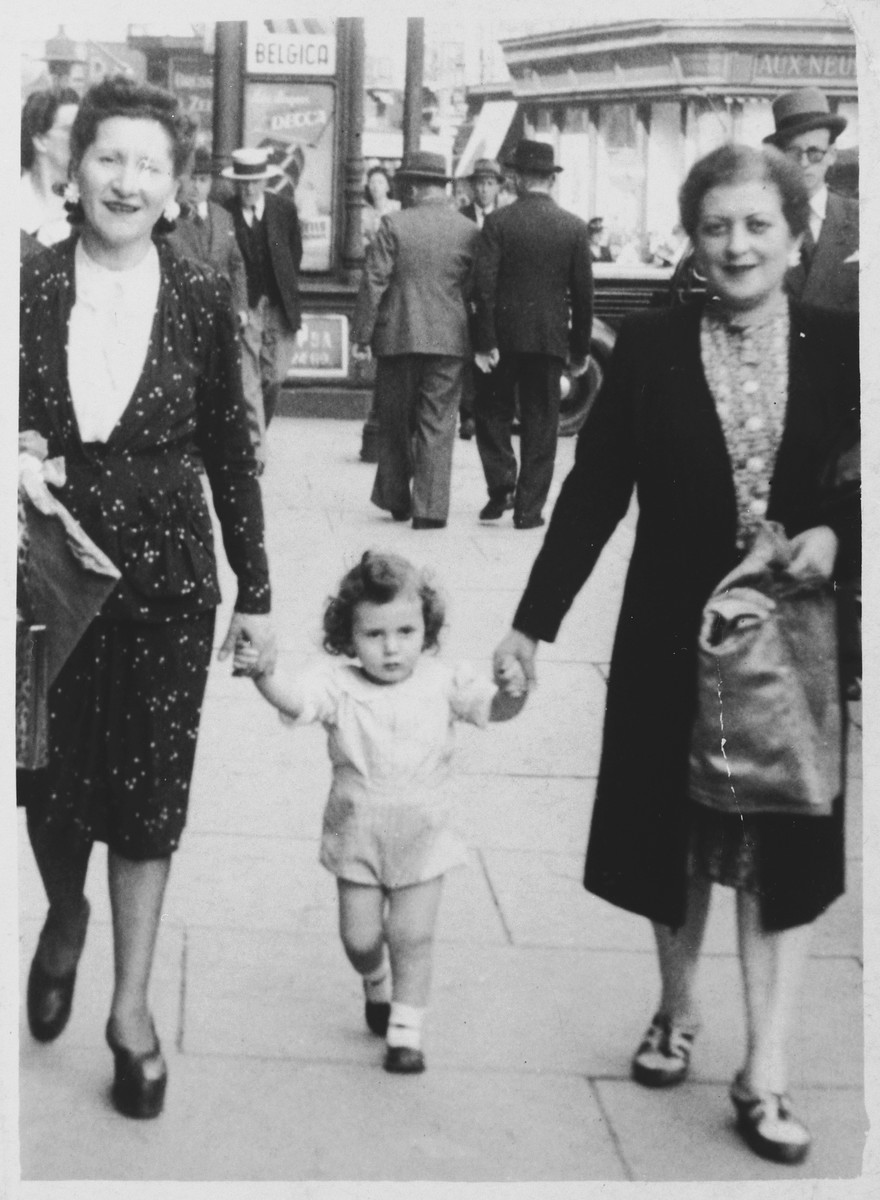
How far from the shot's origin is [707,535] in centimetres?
339

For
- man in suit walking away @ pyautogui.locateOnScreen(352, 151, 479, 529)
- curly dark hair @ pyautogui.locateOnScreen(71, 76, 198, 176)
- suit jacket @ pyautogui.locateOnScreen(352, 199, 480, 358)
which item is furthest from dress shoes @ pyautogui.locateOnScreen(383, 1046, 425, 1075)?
suit jacket @ pyautogui.locateOnScreen(352, 199, 480, 358)

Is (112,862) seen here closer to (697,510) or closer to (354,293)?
(697,510)

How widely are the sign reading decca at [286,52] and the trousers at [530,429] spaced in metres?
3.86

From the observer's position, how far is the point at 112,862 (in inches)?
140

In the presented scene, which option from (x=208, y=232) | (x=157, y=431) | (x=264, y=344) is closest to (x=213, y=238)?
(x=208, y=232)

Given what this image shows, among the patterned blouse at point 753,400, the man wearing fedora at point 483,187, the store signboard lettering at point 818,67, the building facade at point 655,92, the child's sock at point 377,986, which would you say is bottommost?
the child's sock at point 377,986

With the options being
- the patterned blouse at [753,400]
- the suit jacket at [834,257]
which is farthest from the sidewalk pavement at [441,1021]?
the suit jacket at [834,257]

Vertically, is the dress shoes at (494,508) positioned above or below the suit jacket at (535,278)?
below

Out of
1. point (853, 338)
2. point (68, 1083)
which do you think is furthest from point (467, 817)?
point (853, 338)

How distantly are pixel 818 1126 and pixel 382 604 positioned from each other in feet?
4.11

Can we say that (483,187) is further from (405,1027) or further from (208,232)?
(405,1027)

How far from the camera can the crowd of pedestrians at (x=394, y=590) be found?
10.9 ft

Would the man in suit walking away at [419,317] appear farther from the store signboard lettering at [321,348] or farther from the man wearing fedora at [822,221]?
the man wearing fedora at [822,221]

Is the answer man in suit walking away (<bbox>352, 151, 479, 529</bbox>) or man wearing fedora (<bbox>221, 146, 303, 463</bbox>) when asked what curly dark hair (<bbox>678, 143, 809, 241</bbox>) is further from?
man in suit walking away (<bbox>352, 151, 479, 529</bbox>)
